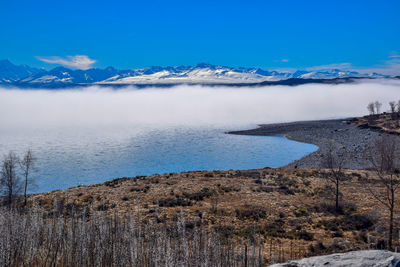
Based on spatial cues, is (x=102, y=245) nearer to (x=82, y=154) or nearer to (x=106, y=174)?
(x=106, y=174)

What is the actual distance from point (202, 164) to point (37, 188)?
26.1 meters

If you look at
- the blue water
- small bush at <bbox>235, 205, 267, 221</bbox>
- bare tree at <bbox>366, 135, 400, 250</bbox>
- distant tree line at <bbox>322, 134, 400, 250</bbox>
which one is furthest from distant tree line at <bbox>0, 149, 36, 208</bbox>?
distant tree line at <bbox>322, 134, 400, 250</bbox>

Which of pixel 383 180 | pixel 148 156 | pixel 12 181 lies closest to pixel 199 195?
pixel 383 180

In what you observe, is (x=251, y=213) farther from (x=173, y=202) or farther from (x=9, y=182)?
(x=9, y=182)

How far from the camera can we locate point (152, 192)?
23.1 m

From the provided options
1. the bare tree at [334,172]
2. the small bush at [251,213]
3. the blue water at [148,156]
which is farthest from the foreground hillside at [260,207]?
the blue water at [148,156]

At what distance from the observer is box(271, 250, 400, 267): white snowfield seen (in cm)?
429

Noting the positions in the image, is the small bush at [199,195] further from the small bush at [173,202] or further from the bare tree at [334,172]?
the bare tree at [334,172]

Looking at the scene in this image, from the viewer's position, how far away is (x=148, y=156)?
6122 cm

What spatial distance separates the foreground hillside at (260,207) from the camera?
1327 centimetres

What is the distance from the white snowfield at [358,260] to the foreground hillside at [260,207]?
4.35 m

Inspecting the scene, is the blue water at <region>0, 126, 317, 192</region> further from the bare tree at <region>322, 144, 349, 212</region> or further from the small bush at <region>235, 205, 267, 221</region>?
the small bush at <region>235, 205, 267, 221</region>

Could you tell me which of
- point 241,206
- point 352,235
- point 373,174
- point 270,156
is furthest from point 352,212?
point 270,156

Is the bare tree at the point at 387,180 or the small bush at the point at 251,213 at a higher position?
the bare tree at the point at 387,180
